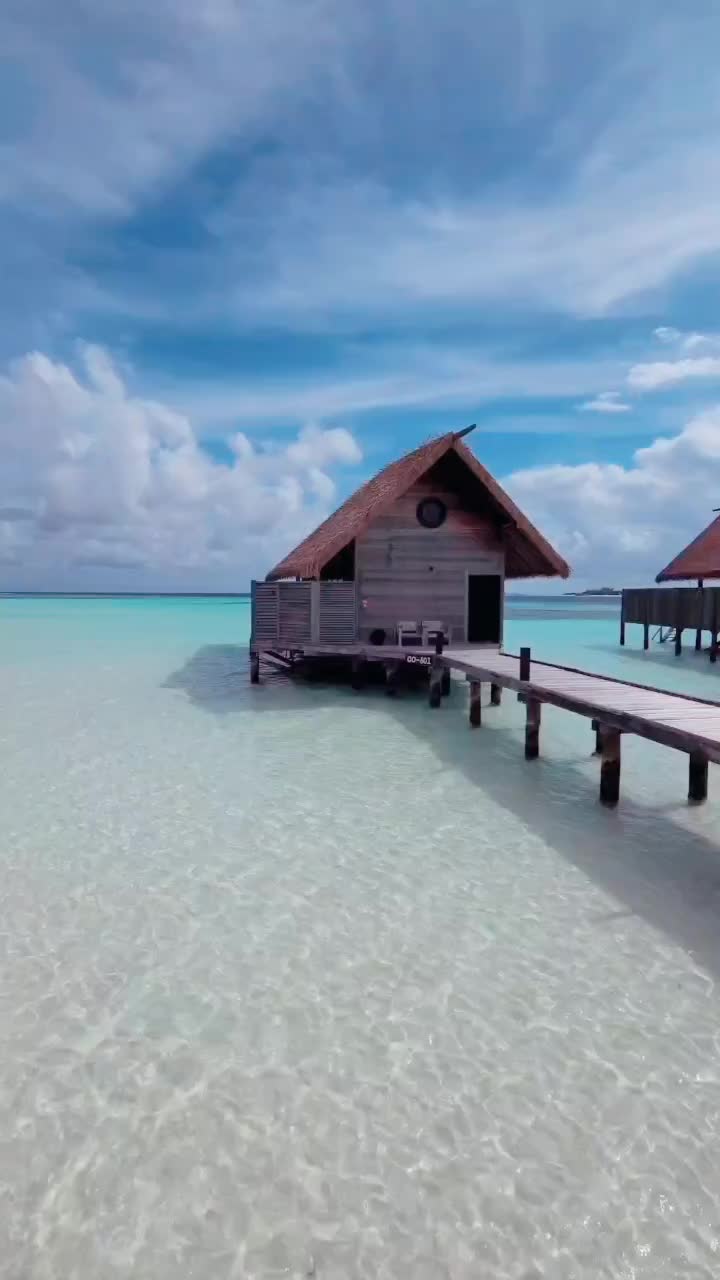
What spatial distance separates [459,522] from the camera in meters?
16.0

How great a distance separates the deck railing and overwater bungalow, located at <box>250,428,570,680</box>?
22 mm

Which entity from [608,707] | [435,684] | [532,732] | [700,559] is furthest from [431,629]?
[700,559]

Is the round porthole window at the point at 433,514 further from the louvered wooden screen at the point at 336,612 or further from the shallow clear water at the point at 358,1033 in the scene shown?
the shallow clear water at the point at 358,1033

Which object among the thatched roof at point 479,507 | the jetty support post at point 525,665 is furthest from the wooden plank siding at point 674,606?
the jetty support post at point 525,665

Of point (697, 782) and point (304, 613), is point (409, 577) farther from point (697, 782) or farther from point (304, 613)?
point (697, 782)

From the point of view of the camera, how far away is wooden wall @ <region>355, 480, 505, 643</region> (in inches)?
623

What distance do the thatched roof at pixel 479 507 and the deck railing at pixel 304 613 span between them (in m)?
0.53

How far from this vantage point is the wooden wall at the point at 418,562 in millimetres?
15828

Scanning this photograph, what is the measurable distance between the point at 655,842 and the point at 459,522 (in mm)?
9964

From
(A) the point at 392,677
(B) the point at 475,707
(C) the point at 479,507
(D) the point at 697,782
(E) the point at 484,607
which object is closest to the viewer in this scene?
(D) the point at 697,782

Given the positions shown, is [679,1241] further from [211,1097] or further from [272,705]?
[272,705]

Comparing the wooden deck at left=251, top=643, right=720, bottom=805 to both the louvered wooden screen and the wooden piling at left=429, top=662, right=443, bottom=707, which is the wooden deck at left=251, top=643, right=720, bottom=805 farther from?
the louvered wooden screen

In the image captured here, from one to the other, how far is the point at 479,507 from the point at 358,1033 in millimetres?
13338

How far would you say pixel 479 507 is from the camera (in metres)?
16.1
